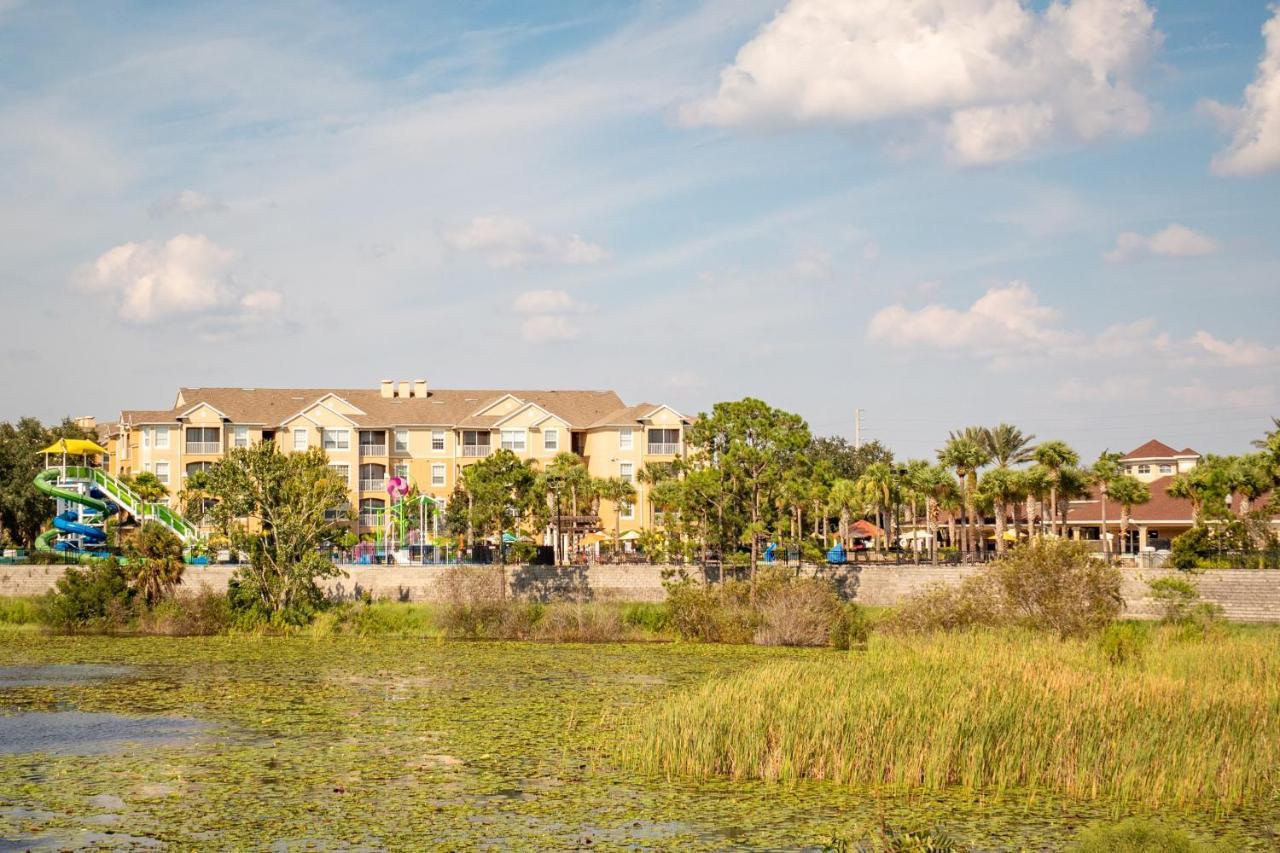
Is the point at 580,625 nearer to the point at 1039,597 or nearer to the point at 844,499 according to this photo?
the point at 1039,597

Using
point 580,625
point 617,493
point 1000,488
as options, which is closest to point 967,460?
point 1000,488

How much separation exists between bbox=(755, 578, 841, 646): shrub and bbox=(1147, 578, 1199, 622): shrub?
1156 centimetres

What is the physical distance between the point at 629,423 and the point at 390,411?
1637 centimetres

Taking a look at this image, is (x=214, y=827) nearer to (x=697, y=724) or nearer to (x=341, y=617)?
(x=697, y=724)

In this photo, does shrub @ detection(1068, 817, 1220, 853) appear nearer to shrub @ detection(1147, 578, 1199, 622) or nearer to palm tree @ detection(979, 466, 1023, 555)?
shrub @ detection(1147, 578, 1199, 622)

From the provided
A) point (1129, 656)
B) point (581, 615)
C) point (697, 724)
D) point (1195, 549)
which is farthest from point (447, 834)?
point (1195, 549)

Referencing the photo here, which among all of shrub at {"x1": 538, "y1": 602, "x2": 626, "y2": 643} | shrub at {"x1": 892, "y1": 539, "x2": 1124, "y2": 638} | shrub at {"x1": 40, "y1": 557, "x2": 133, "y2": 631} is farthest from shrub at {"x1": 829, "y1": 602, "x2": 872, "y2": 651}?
shrub at {"x1": 40, "y1": 557, "x2": 133, "y2": 631}

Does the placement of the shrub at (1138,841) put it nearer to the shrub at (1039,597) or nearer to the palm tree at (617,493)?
the shrub at (1039,597)

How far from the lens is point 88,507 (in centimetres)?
7375

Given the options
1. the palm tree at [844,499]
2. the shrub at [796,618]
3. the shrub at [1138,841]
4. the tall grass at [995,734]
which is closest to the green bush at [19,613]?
the shrub at [796,618]

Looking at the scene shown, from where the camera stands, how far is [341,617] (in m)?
46.9

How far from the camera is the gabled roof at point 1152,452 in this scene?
108m

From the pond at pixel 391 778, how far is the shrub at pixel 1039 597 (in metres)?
7.39

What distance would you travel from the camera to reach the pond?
17578 millimetres
